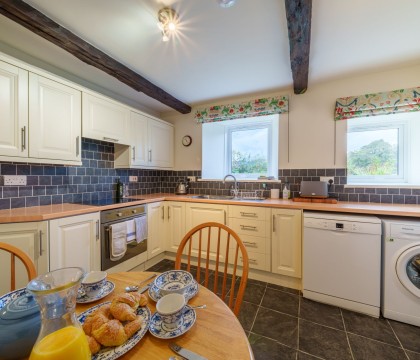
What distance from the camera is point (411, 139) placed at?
2.12 metres

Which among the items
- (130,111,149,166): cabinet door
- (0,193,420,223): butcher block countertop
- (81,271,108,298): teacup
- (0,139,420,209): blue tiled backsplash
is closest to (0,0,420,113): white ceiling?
(130,111,149,166): cabinet door

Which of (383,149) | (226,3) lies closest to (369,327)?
(383,149)

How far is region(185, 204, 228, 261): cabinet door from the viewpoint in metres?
2.35

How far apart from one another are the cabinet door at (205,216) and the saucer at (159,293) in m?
1.55

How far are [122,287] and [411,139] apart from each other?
2979 mm

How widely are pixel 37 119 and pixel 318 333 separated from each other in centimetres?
279

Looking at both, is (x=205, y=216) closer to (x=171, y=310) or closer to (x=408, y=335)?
(x=171, y=310)

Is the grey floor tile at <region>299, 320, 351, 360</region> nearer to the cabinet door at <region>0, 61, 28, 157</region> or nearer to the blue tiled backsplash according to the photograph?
the blue tiled backsplash

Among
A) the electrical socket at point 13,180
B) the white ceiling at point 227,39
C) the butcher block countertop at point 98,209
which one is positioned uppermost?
the white ceiling at point 227,39

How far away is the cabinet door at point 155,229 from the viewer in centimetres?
245

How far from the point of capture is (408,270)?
5.07 feet

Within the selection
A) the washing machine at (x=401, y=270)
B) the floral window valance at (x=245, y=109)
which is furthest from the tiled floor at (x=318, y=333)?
the floral window valance at (x=245, y=109)

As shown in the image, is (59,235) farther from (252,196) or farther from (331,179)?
(331,179)

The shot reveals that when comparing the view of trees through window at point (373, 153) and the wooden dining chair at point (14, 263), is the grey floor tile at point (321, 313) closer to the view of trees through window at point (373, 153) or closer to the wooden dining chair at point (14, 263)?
the view of trees through window at point (373, 153)
